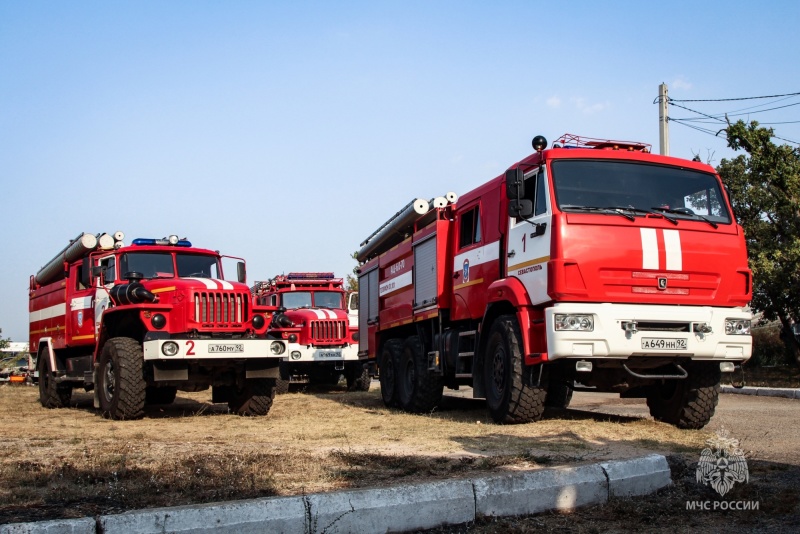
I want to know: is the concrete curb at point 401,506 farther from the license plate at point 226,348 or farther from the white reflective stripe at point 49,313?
the white reflective stripe at point 49,313

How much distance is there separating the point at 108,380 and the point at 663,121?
14.6 m

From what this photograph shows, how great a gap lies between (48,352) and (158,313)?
5.42m

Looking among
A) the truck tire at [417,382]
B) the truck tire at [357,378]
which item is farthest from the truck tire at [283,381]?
the truck tire at [417,382]

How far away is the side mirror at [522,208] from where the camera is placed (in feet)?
29.9

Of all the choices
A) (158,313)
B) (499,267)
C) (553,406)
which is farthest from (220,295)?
(553,406)

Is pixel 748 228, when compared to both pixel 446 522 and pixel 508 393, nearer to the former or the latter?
pixel 508 393

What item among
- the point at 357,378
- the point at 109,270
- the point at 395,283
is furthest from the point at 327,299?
the point at 109,270

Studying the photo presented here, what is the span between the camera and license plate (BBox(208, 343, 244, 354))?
1133 cm

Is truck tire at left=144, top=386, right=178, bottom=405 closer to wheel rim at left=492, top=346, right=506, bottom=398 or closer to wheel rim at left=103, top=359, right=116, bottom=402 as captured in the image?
wheel rim at left=103, top=359, right=116, bottom=402

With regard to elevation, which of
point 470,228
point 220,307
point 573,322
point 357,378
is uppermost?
point 470,228

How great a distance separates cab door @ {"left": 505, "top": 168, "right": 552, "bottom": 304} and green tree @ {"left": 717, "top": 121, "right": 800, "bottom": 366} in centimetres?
1219

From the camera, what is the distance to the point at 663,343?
8.56 metres

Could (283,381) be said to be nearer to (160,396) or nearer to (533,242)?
(160,396)

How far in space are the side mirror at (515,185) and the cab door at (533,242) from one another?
0.22m
